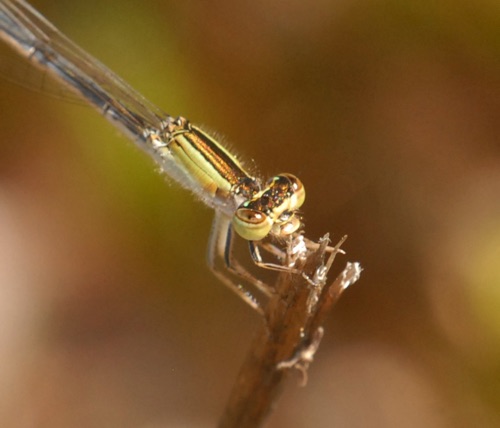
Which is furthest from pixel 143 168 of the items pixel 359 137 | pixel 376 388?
pixel 376 388

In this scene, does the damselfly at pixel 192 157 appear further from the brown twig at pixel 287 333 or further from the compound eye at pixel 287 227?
the brown twig at pixel 287 333

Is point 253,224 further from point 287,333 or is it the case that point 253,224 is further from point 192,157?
point 192,157

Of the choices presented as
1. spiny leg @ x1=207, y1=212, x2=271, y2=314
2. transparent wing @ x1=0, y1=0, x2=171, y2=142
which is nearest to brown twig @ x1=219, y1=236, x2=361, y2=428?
spiny leg @ x1=207, y1=212, x2=271, y2=314

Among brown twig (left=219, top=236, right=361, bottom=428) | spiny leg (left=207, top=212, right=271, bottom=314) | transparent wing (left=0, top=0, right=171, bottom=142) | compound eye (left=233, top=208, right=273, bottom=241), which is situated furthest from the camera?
transparent wing (left=0, top=0, right=171, bottom=142)

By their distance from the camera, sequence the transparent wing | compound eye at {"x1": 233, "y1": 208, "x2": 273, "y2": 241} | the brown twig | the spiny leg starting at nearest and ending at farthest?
the brown twig → compound eye at {"x1": 233, "y1": 208, "x2": 273, "y2": 241} → the spiny leg → the transparent wing

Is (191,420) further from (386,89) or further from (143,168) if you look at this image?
(386,89)

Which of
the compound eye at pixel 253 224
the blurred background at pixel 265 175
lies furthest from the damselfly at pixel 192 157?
the blurred background at pixel 265 175

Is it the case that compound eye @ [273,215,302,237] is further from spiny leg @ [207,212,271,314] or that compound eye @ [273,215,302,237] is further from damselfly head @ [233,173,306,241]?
spiny leg @ [207,212,271,314]
